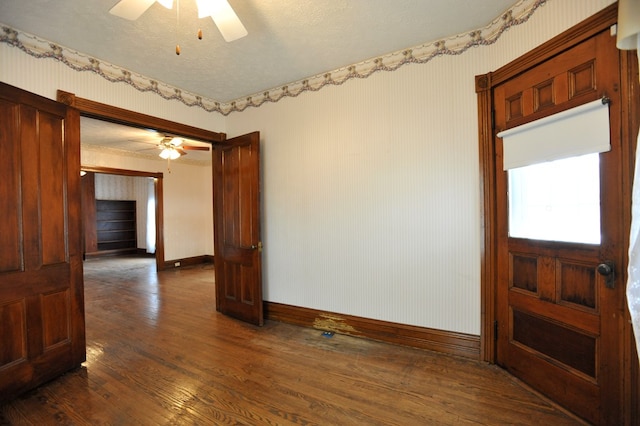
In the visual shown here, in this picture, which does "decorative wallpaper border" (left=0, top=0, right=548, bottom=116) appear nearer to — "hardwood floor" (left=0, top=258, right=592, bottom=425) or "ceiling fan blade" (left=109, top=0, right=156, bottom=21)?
"ceiling fan blade" (left=109, top=0, right=156, bottom=21)

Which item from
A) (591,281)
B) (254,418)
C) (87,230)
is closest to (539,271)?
(591,281)

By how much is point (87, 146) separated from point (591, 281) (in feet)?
24.8

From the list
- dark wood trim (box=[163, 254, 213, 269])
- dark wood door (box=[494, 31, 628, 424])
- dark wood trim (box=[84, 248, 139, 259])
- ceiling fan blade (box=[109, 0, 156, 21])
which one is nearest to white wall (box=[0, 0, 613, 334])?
dark wood door (box=[494, 31, 628, 424])

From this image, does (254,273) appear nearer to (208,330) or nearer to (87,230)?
(208,330)

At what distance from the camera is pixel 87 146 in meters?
5.66

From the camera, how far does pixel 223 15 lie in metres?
1.80

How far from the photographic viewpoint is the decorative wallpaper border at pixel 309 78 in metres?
2.22

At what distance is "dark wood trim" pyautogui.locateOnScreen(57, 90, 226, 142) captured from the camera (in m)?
2.50

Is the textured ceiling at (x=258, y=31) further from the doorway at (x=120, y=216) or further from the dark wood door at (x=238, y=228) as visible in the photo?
the doorway at (x=120, y=216)

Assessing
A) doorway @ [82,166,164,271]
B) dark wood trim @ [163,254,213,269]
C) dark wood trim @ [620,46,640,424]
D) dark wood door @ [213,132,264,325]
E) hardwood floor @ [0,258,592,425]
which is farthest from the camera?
dark wood trim @ [163,254,213,269]

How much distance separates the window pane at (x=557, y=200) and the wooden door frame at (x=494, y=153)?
15 cm

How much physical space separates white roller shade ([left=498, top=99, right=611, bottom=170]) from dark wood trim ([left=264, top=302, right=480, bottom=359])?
155 centimetres

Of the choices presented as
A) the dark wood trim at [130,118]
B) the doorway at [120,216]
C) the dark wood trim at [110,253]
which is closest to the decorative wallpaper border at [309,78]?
the dark wood trim at [130,118]

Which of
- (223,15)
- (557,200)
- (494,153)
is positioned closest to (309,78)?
(223,15)
